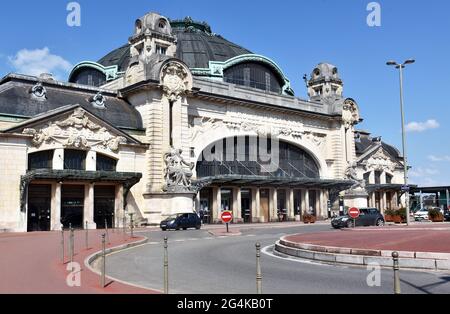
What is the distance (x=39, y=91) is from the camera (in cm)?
4350

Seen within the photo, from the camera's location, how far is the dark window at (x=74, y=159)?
138 ft

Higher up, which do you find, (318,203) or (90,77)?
(90,77)

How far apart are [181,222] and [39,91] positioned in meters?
16.9

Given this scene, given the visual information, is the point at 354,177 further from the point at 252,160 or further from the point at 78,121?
the point at 78,121

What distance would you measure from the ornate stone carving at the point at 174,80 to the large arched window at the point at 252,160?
775cm

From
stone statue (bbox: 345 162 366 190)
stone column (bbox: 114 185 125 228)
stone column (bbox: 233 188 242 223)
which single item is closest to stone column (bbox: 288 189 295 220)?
stone column (bbox: 233 188 242 223)

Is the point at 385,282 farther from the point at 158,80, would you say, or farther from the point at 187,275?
the point at 158,80

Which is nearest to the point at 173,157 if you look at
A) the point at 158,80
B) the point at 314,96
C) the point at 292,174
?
the point at 158,80

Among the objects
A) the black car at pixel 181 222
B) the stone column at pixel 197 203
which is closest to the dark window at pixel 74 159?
the black car at pixel 181 222

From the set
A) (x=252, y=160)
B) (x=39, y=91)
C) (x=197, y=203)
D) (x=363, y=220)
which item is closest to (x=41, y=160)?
(x=39, y=91)

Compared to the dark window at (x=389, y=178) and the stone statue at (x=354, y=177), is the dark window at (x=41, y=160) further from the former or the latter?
the dark window at (x=389, y=178)

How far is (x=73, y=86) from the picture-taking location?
156 ft

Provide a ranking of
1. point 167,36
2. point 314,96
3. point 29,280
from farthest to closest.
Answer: point 314,96 < point 167,36 < point 29,280
